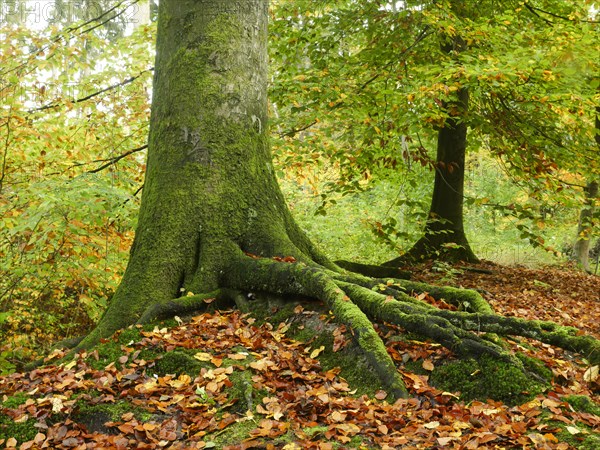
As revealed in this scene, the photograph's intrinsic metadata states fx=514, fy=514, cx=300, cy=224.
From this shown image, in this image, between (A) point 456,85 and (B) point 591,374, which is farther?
(A) point 456,85

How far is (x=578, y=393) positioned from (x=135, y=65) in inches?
365

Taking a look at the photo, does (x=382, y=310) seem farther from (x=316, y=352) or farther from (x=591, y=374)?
(x=591, y=374)

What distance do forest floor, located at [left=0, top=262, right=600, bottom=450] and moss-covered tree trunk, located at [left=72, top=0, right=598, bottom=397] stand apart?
1.01 feet

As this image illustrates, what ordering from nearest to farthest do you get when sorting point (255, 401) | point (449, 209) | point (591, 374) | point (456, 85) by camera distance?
point (255, 401) < point (591, 374) < point (456, 85) < point (449, 209)

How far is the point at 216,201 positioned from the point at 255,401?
6.97 ft

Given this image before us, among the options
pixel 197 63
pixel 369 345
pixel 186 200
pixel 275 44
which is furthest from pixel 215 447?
pixel 275 44

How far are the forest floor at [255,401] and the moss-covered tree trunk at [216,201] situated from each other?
0.31 meters

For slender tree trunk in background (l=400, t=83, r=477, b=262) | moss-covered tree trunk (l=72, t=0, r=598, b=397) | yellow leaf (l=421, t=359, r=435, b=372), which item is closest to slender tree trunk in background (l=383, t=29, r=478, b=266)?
slender tree trunk in background (l=400, t=83, r=477, b=262)

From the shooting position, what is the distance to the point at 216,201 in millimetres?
4738

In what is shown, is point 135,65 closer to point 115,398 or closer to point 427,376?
point 115,398

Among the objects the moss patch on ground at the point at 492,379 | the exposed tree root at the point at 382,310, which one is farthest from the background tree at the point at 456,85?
the moss patch on ground at the point at 492,379

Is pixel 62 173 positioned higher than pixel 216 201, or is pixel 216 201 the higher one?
pixel 62 173

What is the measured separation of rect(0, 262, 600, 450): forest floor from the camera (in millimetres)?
2635

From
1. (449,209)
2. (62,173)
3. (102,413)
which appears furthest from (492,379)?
(449,209)
